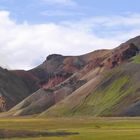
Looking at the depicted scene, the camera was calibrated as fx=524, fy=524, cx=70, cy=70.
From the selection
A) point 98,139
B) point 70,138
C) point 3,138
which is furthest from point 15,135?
point 98,139

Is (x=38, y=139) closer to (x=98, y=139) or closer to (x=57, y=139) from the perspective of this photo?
(x=57, y=139)

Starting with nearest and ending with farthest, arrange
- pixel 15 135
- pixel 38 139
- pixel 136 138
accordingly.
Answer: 1. pixel 136 138
2. pixel 38 139
3. pixel 15 135

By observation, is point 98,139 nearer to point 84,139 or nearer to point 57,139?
point 84,139

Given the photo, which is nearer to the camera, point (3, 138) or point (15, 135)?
point (3, 138)

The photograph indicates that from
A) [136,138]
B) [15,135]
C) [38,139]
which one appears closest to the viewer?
[136,138]

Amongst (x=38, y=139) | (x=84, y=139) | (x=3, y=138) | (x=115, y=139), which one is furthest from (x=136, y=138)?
(x=3, y=138)

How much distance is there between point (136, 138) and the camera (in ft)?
259

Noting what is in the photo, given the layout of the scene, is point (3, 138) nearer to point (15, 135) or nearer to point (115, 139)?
point (15, 135)

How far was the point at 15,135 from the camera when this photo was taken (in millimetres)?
96375

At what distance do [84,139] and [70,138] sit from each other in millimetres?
5078

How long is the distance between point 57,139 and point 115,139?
10.5m

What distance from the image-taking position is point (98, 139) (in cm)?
8025

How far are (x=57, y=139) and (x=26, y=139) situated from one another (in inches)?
211

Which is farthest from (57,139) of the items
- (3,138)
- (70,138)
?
(3,138)
